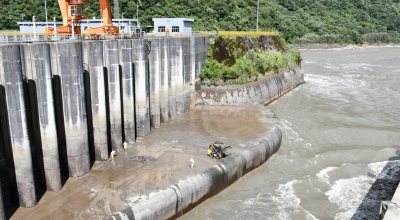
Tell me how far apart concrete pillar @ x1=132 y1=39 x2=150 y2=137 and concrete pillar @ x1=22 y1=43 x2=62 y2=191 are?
1035cm

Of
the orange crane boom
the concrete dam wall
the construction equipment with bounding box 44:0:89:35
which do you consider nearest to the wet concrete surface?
the concrete dam wall

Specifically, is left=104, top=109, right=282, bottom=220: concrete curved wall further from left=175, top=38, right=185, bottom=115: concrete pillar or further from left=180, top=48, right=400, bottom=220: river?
left=175, top=38, right=185, bottom=115: concrete pillar

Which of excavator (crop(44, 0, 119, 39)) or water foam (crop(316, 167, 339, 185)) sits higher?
excavator (crop(44, 0, 119, 39))

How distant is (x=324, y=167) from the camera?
30.7 meters

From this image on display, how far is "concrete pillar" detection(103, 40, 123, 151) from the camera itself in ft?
89.7

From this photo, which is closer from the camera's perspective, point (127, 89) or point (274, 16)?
point (127, 89)

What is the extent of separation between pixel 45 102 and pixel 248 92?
103 ft

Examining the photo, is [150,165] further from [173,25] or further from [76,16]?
[173,25]

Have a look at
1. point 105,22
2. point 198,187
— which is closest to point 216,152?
point 198,187

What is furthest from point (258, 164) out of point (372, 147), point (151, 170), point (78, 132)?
point (78, 132)

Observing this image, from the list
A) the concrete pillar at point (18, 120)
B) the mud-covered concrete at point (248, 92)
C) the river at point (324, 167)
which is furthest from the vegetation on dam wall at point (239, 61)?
the concrete pillar at point (18, 120)

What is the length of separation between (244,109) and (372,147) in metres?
14.8

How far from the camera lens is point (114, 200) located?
2120cm

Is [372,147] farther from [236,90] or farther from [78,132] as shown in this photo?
[78,132]
